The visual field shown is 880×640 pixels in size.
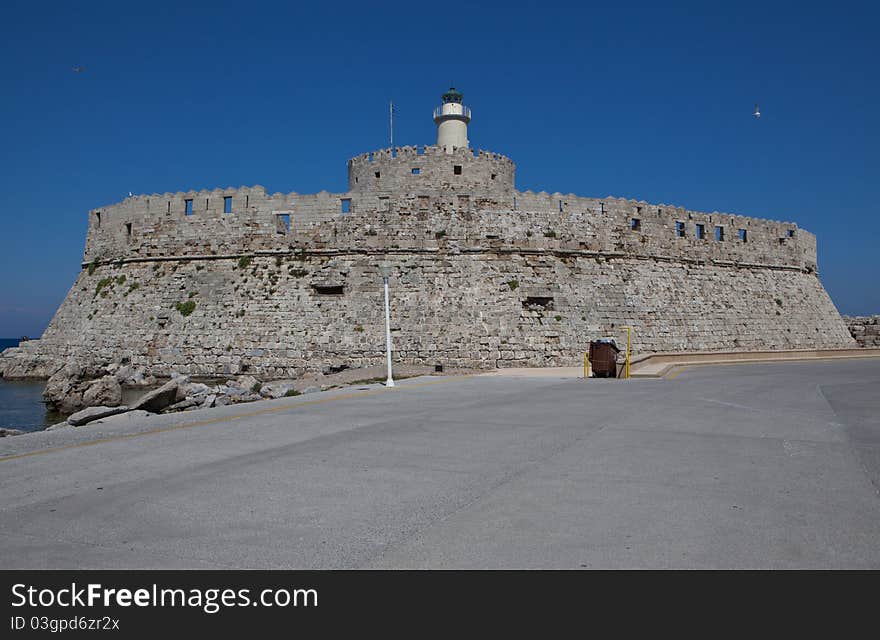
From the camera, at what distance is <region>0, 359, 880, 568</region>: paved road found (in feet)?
13.2

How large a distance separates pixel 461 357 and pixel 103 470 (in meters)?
16.5

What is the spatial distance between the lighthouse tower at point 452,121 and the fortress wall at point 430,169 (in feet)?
24.5

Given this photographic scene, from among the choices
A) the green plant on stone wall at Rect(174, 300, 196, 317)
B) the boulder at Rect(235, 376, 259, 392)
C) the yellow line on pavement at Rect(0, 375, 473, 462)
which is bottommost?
the yellow line on pavement at Rect(0, 375, 473, 462)

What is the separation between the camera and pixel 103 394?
18.8m

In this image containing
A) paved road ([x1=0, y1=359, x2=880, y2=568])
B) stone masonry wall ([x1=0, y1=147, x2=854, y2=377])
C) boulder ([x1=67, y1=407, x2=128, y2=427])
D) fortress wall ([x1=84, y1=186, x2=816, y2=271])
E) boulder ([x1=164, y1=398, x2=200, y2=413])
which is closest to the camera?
paved road ([x1=0, y1=359, x2=880, y2=568])

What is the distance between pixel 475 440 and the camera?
7.84 meters

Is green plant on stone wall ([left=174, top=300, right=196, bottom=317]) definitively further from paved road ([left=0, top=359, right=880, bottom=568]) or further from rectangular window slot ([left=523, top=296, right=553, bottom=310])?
paved road ([left=0, top=359, right=880, bottom=568])

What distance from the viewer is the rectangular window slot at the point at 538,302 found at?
927 inches

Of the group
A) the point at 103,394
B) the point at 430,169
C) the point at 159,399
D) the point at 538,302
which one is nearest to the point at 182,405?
the point at 159,399

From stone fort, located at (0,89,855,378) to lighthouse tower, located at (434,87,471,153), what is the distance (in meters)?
13.0

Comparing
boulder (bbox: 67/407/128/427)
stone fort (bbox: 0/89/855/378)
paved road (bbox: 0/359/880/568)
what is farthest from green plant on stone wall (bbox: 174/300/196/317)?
paved road (bbox: 0/359/880/568)
